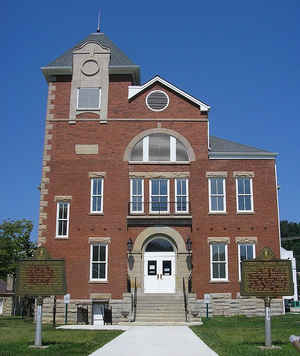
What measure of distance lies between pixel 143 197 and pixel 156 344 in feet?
44.7

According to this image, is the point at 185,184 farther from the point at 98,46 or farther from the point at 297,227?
the point at 297,227

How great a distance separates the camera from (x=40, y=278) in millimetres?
16016

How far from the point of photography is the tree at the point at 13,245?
117 ft

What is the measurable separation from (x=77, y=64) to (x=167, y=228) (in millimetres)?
11648

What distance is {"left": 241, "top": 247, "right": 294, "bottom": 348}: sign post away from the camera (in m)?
15.2

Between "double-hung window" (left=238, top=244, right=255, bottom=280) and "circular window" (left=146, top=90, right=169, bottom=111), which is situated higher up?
"circular window" (left=146, top=90, right=169, bottom=111)

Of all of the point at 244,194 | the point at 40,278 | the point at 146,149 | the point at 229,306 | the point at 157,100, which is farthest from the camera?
the point at 157,100

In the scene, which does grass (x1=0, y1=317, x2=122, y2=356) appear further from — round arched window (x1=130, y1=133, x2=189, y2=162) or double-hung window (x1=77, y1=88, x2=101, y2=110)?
double-hung window (x1=77, y1=88, x2=101, y2=110)

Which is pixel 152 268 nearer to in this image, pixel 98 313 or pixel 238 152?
pixel 98 313

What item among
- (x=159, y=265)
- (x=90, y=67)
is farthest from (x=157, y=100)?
(x=159, y=265)

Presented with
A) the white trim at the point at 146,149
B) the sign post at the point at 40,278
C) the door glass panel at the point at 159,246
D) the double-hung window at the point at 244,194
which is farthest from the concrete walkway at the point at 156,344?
the white trim at the point at 146,149

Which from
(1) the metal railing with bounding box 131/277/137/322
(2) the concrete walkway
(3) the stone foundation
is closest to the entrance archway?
(1) the metal railing with bounding box 131/277/137/322

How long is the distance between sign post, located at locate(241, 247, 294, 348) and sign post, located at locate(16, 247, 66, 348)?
592cm

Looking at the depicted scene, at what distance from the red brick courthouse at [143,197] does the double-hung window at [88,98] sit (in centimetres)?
6
